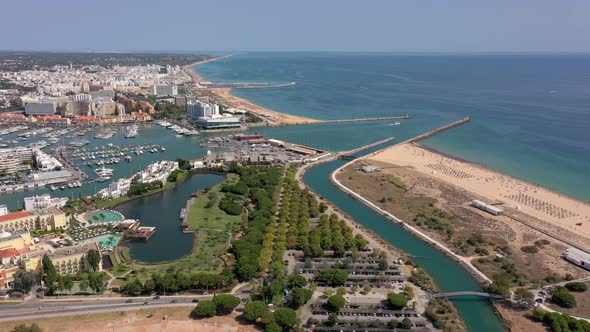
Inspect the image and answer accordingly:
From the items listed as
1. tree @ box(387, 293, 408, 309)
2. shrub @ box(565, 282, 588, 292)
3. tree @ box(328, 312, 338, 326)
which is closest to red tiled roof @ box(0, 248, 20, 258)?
tree @ box(328, 312, 338, 326)

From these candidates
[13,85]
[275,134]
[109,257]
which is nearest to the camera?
[109,257]

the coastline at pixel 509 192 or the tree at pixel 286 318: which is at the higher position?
the coastline at pixel 509 192

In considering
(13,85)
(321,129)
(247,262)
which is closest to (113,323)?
(247,262)

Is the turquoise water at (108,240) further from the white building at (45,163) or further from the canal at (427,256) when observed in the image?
the white building at (45,163)

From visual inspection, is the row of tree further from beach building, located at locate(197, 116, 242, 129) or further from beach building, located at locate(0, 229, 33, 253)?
beach building, located at locate(197, 116, 242, 129)

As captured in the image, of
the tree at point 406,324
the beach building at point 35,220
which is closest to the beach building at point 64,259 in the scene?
the beach building at point 35,220

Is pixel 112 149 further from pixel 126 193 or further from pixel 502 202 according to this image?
pixel 502 202

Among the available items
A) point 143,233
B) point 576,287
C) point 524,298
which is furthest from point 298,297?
point 576,287
